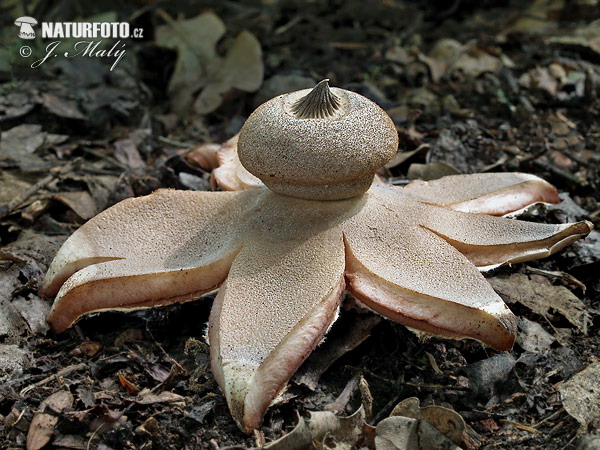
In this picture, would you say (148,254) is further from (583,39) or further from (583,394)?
(583,39)

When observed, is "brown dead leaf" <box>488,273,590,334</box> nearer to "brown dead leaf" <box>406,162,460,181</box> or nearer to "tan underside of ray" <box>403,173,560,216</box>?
"tan underside of ray" <box>403,173,560,216</box>

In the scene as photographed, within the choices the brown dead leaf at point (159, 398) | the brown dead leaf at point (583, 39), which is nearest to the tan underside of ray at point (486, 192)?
the brown dead leaf at point (159, 398)

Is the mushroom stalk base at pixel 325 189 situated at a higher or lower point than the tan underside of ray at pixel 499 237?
higher

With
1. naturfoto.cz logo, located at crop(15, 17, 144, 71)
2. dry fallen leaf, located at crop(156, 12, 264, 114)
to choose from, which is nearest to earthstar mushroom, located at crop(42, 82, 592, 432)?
dry fallen leaf, located at crop(156, 12, 264, 114)

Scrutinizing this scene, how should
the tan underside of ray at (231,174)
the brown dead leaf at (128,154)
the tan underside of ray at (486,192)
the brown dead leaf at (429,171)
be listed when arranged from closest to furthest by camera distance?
1. the tan underside of ray at (486,192)
2. the tan underside of ray at (231,174)
3. the brown dead leaf at (429,171)
4. the brown dead leaf at (128,154)

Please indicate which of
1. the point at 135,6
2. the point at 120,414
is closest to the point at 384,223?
the point at 120,414

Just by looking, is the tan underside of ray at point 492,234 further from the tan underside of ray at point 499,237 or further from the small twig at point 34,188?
the small twig at point 34,188
